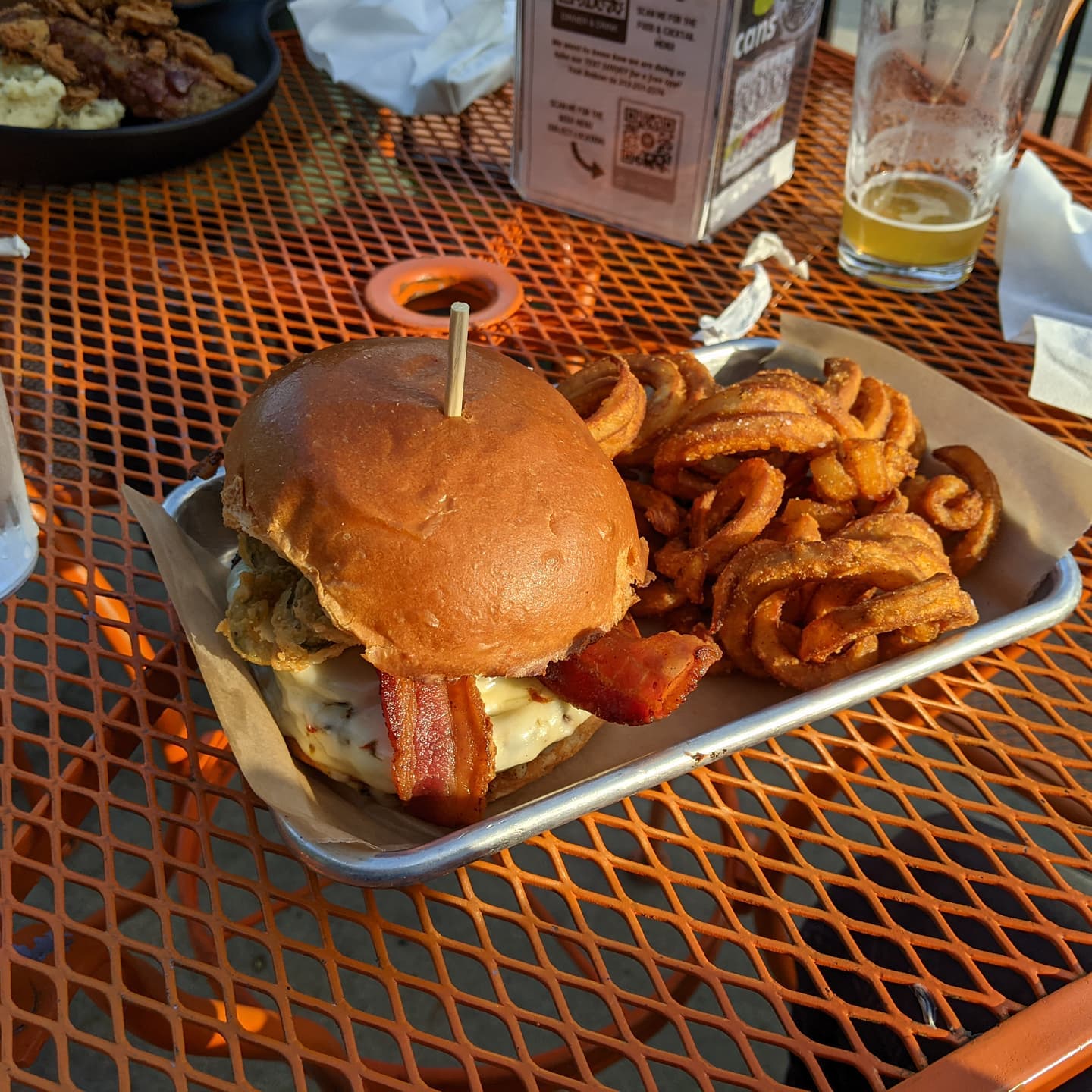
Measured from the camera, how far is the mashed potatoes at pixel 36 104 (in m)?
1.70

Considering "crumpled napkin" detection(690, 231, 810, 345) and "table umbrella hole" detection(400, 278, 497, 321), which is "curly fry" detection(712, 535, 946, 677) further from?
"table umbrella hole" detection(400, 278, 497, 321)

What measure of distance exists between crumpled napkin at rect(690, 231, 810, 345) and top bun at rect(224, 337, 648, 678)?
66 centimetres

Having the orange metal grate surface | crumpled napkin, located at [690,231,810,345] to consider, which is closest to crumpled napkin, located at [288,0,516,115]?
the orange metal grate surface

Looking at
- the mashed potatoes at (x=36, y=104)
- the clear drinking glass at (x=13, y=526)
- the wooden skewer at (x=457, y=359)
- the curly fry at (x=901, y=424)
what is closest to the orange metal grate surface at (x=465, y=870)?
the clear drinking glass at (x=13, y=526)

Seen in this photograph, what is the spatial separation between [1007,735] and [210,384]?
1.09 m

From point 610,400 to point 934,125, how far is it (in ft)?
2.90

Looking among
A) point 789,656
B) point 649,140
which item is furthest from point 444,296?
point 789,656

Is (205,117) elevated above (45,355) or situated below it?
above

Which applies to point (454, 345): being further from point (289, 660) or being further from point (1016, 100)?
point (1016, 100)

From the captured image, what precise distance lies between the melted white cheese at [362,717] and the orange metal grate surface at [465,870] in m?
0.08

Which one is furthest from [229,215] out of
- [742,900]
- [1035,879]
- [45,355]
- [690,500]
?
[1035,879]

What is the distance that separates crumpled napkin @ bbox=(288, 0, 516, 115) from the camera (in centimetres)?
211

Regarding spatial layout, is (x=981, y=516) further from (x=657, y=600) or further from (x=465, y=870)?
(x=465, y=870)

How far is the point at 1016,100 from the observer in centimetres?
152
